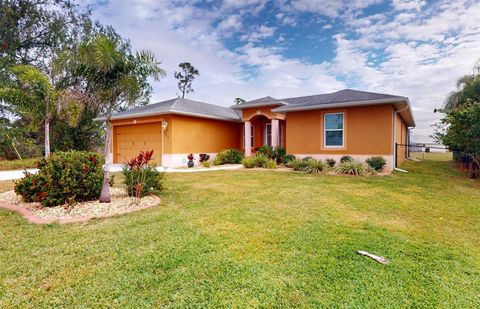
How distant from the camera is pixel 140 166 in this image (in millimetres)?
6551

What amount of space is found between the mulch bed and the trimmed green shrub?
0.23 metres

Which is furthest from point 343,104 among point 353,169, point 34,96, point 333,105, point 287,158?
point 34,96

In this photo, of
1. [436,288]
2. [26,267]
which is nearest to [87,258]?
[26,267]

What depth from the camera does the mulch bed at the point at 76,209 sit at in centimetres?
507

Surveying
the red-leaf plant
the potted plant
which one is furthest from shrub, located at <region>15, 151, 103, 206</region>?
the potted plant

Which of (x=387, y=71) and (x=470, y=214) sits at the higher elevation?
(x=387, y=71)

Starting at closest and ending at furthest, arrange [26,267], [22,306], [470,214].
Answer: [22,306]
[26,267]
[470,214]

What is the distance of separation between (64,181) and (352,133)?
12169 mm

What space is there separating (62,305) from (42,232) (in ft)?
8.27

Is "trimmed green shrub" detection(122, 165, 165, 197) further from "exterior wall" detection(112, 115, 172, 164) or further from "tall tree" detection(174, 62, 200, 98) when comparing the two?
"tall tree" detection(174, 62, 200, 98)

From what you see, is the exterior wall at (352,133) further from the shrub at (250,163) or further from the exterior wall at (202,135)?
the exterior wall at (202,135)

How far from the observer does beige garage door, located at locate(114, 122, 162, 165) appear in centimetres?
1591

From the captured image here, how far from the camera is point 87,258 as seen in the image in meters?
3.38

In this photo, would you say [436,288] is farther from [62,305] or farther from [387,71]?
[387,71]
